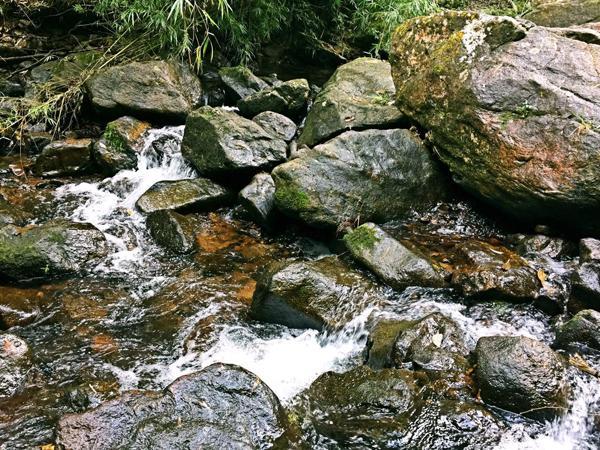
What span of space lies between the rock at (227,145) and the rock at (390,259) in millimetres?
1868

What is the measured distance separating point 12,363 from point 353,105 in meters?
4.75

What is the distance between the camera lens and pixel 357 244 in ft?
16.7

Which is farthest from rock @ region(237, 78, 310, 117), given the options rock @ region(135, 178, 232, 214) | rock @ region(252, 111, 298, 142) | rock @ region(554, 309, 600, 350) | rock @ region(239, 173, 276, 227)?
rock @ region(554, 309, 600, 350)

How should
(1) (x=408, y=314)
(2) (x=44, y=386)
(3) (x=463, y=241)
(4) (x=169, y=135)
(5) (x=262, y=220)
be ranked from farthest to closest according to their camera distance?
(4) (x=169, y=135) → (5) (x=262, y=220) → (3) (x=463, y=241) → (1) (x=408, y=314) → (2) (x=44, y=386)

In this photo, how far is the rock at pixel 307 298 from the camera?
4.45 m

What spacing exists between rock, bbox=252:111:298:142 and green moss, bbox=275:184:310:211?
164 centimetres

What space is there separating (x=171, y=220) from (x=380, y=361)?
296 centimetres

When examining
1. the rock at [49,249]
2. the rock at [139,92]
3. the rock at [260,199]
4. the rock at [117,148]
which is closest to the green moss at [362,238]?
the rock at [260,199]

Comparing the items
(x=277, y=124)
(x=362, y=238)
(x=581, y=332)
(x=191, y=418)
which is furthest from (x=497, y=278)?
(x=277, y=124)

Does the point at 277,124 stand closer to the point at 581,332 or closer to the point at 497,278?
the point at 497,278

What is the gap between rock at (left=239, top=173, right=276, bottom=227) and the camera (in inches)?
235

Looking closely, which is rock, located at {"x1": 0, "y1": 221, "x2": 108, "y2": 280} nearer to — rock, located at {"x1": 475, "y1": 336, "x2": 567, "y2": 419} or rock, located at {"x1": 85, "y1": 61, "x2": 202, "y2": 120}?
rock, located at {"x1": 85, "y1": 61, "x2": 202, "y2": 120}

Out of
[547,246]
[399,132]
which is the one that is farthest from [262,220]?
[547,246]

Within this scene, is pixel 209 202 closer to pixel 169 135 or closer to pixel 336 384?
pixel 169 135
